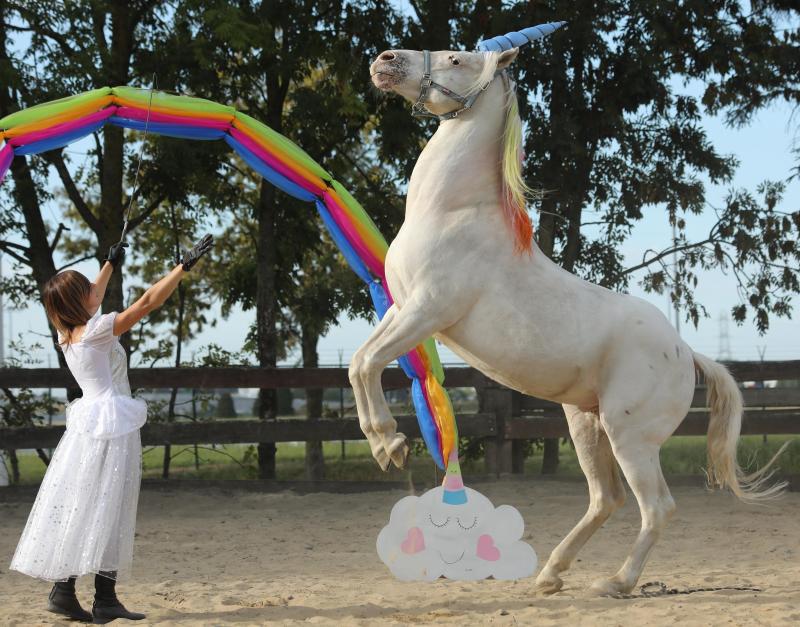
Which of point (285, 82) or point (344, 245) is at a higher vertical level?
point (285, 82)

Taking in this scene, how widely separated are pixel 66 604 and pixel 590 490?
237 cm

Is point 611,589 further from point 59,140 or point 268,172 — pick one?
point 59,140

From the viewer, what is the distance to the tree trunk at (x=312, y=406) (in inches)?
404

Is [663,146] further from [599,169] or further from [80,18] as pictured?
[80,18]

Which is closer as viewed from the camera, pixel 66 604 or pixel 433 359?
pixel 66 604

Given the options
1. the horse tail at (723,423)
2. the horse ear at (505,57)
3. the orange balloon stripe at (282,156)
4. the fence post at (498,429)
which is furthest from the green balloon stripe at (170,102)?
the fence post at (498,429)

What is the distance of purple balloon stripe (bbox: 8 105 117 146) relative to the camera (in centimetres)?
479

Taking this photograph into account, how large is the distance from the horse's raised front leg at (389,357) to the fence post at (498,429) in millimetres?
4692

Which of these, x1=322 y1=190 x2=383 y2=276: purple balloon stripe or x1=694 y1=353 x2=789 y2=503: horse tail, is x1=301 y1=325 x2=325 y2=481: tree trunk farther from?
x1=694 y1=353 x2=789 y2=503: horse tail

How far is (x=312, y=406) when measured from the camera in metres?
11.7

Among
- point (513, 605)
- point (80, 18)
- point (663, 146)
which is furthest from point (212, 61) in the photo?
point (513, 605)

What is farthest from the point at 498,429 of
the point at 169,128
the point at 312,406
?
the point at 169,128

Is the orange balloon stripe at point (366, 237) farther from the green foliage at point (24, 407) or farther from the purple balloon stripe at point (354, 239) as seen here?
the green foliage at point (24, 407)

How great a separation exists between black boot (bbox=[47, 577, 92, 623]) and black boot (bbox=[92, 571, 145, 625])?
53mm
